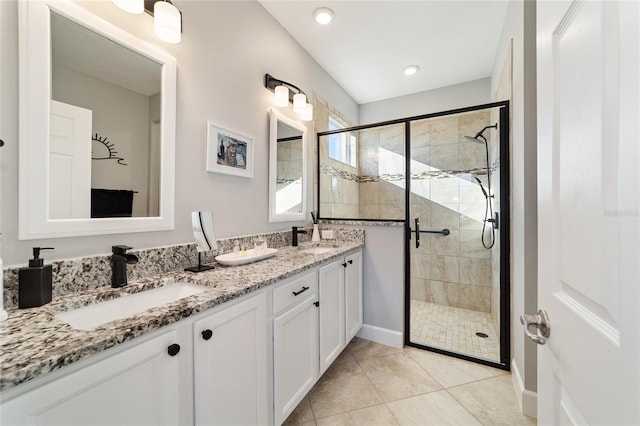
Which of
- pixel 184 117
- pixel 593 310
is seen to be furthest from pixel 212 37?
pixel 593 310

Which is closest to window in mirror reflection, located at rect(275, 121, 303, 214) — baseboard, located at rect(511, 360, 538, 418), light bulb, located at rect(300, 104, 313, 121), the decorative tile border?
light bulb, located at rect(300, 104, 313, 121)

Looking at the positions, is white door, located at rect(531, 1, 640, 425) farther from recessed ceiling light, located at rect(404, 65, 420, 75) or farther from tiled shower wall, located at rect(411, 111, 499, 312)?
recessed ceiling light, located at rect(404, 65, 420, 75)

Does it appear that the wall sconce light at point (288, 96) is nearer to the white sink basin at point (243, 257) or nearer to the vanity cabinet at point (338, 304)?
the white sink basin at point (243, 257)

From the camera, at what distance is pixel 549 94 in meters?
0.64

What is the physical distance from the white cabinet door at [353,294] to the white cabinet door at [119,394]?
1.34 m

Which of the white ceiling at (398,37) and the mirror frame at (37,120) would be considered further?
the white ceiling at (398,37)

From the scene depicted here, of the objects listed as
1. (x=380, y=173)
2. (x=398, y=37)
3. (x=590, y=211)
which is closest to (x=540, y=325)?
(x=590, y=211)

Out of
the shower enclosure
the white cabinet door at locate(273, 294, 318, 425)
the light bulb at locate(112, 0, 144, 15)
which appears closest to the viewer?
the light bulb at locate(112, 0, 144, 15)

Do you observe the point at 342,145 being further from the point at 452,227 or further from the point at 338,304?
the point at 338,304

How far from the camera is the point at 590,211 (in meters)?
0.46

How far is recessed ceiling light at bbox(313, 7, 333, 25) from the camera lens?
202 centimetres

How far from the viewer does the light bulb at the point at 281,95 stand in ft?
6.70

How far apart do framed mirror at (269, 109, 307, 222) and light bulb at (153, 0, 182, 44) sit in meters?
0.86

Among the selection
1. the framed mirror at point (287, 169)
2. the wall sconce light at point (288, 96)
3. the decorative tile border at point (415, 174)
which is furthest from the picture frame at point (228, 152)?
the decorative tile border at point (415, 174)
